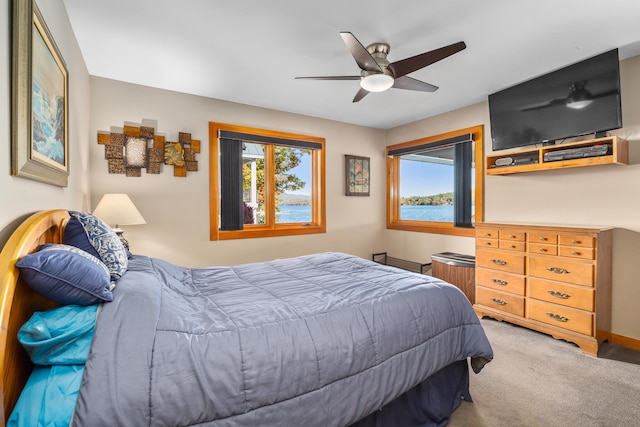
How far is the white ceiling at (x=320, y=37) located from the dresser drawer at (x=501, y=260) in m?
1.79

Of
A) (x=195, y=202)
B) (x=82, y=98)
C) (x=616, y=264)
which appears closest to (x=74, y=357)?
(x=82, y=98)

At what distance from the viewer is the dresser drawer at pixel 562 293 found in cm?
256

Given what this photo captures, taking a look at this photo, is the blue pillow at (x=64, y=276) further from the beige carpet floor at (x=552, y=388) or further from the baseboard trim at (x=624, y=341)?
the baseboard trim at (x=624, y=341)

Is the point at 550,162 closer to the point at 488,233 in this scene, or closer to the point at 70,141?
the point at 488,233

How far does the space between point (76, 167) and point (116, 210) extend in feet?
1.55

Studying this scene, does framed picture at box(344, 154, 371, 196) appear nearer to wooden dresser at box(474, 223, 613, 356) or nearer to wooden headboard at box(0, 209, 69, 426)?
wooden dresser at box(474, 223, 613, 356)

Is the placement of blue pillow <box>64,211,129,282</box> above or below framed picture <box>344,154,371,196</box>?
below

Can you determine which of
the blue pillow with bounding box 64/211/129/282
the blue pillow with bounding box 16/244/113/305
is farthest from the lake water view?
the blue pillow with bounding box 16/244/113/305

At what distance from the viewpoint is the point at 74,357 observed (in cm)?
98

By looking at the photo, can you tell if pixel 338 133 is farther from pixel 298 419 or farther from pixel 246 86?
pixel 298 419

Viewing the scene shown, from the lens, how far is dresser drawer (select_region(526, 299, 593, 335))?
257 cm

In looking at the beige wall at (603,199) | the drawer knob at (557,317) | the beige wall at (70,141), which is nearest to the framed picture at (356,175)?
the beige wall at (603,199)

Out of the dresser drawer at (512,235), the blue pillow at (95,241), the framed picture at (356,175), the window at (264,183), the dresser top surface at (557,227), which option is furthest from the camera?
the framed picture at (356,175)

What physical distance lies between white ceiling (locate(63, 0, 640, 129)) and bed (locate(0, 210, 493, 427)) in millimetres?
1536
